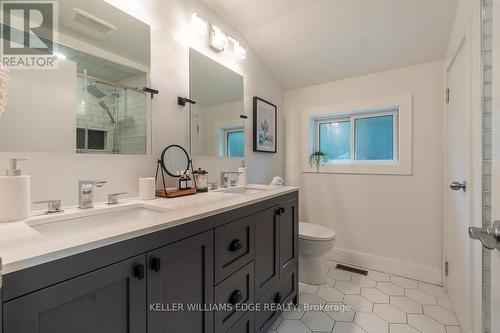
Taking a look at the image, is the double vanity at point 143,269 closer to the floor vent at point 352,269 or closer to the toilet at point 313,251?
the toilet at point 313,251

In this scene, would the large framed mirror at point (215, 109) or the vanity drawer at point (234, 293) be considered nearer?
the vanity drawer at point (234, 293)

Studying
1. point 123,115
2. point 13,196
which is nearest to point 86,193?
point 13,196

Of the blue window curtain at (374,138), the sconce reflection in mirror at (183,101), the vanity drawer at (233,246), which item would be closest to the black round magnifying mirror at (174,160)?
the sconce reflection in mirror at (183,101)

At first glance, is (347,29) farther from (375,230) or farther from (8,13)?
(8,13)

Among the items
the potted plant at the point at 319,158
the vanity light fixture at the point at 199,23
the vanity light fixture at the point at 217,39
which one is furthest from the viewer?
the potted plant at the point at 319,158

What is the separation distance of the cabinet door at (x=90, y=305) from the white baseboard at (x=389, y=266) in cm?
222

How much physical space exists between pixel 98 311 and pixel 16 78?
3.01ft

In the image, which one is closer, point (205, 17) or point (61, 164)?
point (61, 164)

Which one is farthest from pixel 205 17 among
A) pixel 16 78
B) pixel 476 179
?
pixel 476 179

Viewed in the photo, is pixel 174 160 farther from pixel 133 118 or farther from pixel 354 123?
pixel 354 123

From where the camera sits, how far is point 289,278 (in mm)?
1647

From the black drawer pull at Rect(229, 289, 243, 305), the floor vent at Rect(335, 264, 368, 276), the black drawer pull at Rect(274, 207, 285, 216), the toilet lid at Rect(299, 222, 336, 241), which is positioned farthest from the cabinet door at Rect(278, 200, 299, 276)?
the floor vent at Rect(335, 264, 368, 276)

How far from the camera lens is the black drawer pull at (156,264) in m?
0.73

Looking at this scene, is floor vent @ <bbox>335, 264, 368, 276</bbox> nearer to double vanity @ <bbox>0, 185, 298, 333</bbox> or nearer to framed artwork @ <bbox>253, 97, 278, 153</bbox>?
double vanity @ <bbox>0, 185, 298, 333</bbox>
